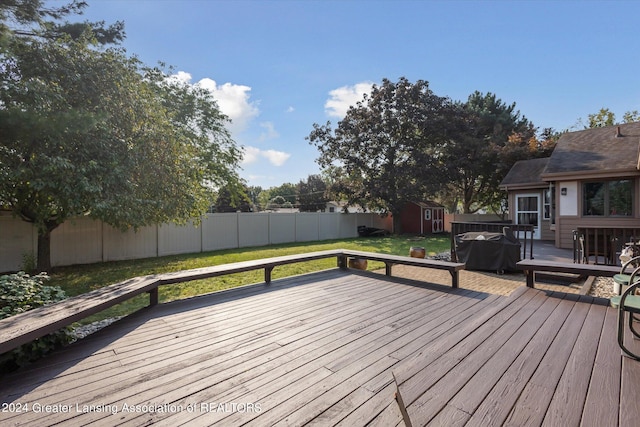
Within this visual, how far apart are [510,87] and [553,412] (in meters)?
12.9

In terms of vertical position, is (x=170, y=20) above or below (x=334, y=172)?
above

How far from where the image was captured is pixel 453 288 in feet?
15.0

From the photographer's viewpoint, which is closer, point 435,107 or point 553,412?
point 553,412

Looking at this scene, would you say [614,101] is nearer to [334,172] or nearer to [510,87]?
[510,87]

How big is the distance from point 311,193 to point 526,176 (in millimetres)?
30627

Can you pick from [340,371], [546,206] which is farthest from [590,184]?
[340,371]

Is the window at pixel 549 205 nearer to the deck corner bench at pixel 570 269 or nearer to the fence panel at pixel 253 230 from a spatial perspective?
the deck corner bench at pixel 570 269

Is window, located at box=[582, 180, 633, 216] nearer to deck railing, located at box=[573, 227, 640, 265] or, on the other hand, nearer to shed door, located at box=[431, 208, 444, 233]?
deck railing, located at box=[573, 227, 640, 265]

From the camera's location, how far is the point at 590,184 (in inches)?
356

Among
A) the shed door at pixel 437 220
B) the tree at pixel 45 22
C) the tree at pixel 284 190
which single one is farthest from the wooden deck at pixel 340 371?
the tree at pixel 284 190

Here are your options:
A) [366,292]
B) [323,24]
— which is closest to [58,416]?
[366,292]

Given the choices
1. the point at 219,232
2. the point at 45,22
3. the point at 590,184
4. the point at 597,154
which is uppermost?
the point at 45,22

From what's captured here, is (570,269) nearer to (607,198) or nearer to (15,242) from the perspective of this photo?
(607,198)

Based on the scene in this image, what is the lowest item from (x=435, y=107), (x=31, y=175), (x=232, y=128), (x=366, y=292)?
(x=366, y=292)
